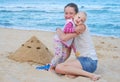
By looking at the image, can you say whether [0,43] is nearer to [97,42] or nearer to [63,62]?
[97,42]

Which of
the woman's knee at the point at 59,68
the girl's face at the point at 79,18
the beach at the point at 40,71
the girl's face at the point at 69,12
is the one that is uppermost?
the girl's face at the point at 69,12

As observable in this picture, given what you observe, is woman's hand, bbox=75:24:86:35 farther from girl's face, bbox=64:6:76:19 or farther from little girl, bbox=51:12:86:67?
girl's face, bbox=64:6:76:19

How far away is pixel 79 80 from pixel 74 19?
0.96 meters

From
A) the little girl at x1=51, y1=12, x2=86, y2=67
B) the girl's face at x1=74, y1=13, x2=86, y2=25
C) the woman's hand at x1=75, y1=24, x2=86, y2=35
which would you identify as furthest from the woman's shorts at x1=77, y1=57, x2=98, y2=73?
the girl's face at x1=74, y1=13, x2=86, y2=25

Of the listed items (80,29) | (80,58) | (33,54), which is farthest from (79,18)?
(33,54)

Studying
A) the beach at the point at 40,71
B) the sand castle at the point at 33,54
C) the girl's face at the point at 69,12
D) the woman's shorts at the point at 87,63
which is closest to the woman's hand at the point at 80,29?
the girl's face at the point at 69,12

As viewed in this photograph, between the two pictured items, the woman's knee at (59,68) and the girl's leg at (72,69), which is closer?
the girl's leg at (72,69)

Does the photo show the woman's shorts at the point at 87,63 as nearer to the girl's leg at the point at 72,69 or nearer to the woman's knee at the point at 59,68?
the girl's leg at the point at 72,69

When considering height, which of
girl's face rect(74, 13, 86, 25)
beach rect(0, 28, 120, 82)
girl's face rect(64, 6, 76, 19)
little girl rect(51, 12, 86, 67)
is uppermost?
girl's face rect(64, 6, 76, 19)

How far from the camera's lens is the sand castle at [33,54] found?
6.06 metres

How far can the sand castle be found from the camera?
19.9ft

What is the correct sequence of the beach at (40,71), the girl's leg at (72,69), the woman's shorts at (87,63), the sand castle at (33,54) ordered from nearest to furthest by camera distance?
the beach at (40,71)
the girl's leg at (72,69)
the woman's shorts at (87,63)
the sand castle at (33,54)

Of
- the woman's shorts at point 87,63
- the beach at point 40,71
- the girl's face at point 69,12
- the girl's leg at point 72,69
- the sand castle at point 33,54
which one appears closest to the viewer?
the beach at point 40,71

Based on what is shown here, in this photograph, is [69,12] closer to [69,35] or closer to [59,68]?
[69,35]
